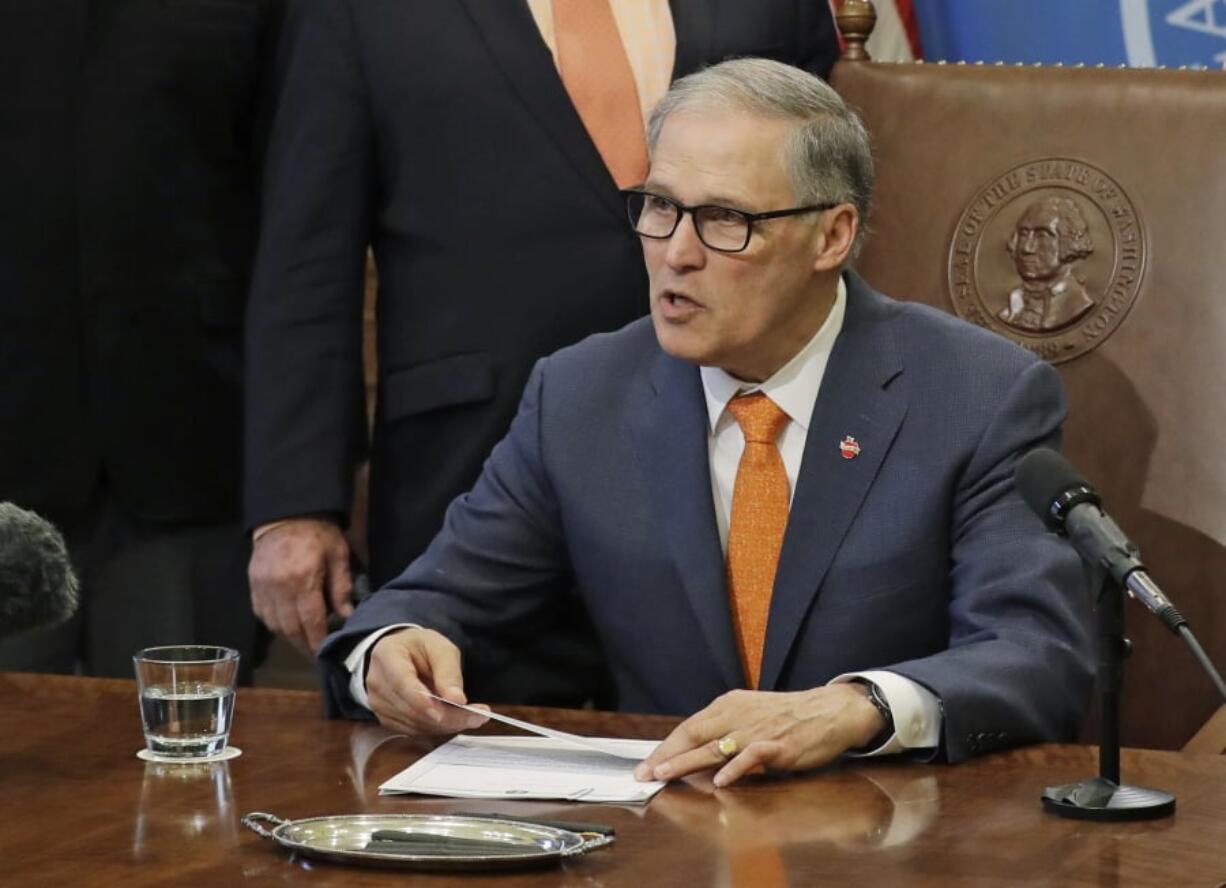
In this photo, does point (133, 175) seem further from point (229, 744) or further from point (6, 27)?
point (229, 744)

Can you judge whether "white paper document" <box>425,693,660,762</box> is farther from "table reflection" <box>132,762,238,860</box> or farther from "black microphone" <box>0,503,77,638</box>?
"black microphone" <box>0,503,77,638</box>

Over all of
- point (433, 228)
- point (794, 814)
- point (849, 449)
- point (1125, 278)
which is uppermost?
point (433, 228)

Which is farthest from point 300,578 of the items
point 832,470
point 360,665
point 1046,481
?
point 1046,481

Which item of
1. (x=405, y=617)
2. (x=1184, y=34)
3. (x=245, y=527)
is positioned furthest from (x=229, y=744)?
(x=1184, y=34)

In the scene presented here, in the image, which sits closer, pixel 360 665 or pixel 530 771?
pixel 530 771

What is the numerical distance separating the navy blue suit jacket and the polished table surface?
21cm

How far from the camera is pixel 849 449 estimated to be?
2.37m

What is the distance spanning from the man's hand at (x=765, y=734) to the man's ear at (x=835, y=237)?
682mm

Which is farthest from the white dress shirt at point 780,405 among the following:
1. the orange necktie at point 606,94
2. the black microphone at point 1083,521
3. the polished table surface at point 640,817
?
the black microphone at point 1083,521

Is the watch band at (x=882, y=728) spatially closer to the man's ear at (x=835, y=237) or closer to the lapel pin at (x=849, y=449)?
the lapel pin at (x=849, y=449)

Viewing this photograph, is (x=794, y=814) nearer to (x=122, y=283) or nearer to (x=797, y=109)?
(x=797, y=109)

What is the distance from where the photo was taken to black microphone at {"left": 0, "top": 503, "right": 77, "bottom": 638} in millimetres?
1838

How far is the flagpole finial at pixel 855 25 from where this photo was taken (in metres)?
3.07

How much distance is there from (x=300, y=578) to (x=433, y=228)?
0.52 metres
